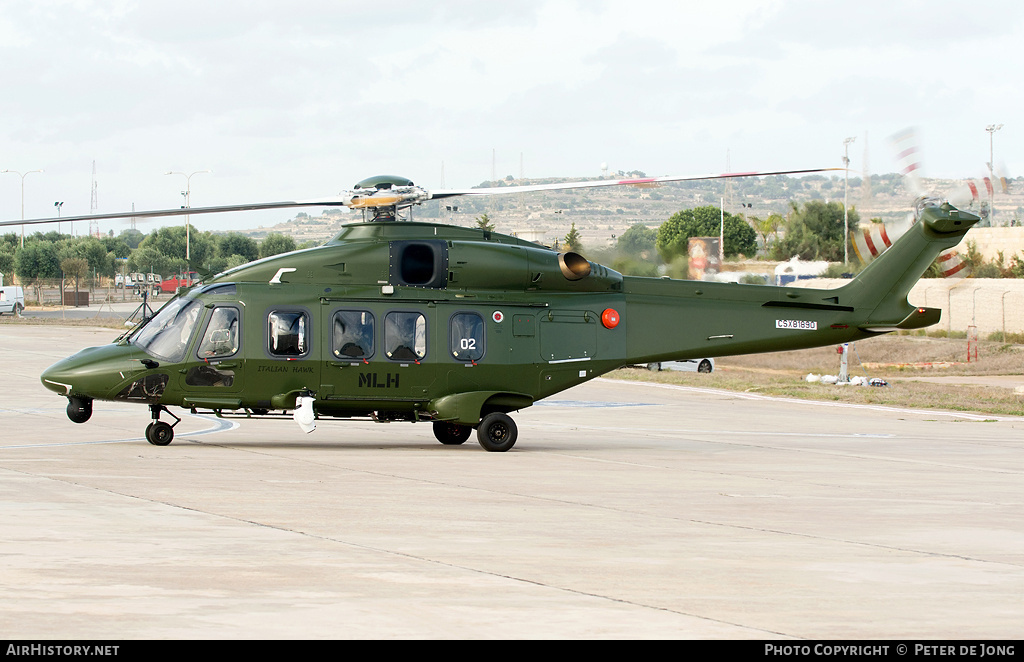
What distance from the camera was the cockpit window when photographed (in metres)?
16.3

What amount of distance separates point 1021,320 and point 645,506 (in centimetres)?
4672

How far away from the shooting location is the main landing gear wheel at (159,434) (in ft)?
53.1

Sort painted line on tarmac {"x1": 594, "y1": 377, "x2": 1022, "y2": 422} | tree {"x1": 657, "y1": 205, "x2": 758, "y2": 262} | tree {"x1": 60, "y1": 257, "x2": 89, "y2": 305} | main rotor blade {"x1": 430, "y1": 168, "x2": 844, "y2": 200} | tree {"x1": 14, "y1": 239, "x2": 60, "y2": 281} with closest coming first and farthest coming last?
main rotor blade {"x1": 430, "y1": 168, "x2": 844, "y2": 200} < painted line on tarmac {"x1": 594, "y1": 377, "x2": 1022, "y2": 422} < tree {"x1": 657, "y1": 205, "x2": 758, "y2": 262} < tree {"x1": 60, "y1": 257, "x2": 89, "y2": 305} < tree {"x1": 14, "y1": 239, "x2": 60, "y2": 281}

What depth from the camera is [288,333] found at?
16.5 meters

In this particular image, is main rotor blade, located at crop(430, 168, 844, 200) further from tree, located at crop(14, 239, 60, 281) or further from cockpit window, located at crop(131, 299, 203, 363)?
tree, located at crop(14, 239, 60, 281)

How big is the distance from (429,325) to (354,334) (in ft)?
3.93

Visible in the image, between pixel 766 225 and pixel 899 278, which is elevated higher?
pixel 766 225

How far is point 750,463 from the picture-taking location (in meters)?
15.6

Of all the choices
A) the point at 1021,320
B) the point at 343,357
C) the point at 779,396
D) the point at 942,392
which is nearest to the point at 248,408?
the point at 343,357

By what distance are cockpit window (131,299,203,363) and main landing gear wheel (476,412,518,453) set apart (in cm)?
480

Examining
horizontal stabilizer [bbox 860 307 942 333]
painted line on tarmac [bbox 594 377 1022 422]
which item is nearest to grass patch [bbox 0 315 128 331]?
painted line on tarmac [bbox 594 377 1022 422]

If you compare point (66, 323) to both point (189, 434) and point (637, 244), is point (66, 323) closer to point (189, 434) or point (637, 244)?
point (189, 434)

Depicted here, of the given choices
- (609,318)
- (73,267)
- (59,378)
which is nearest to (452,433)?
(609,318)
